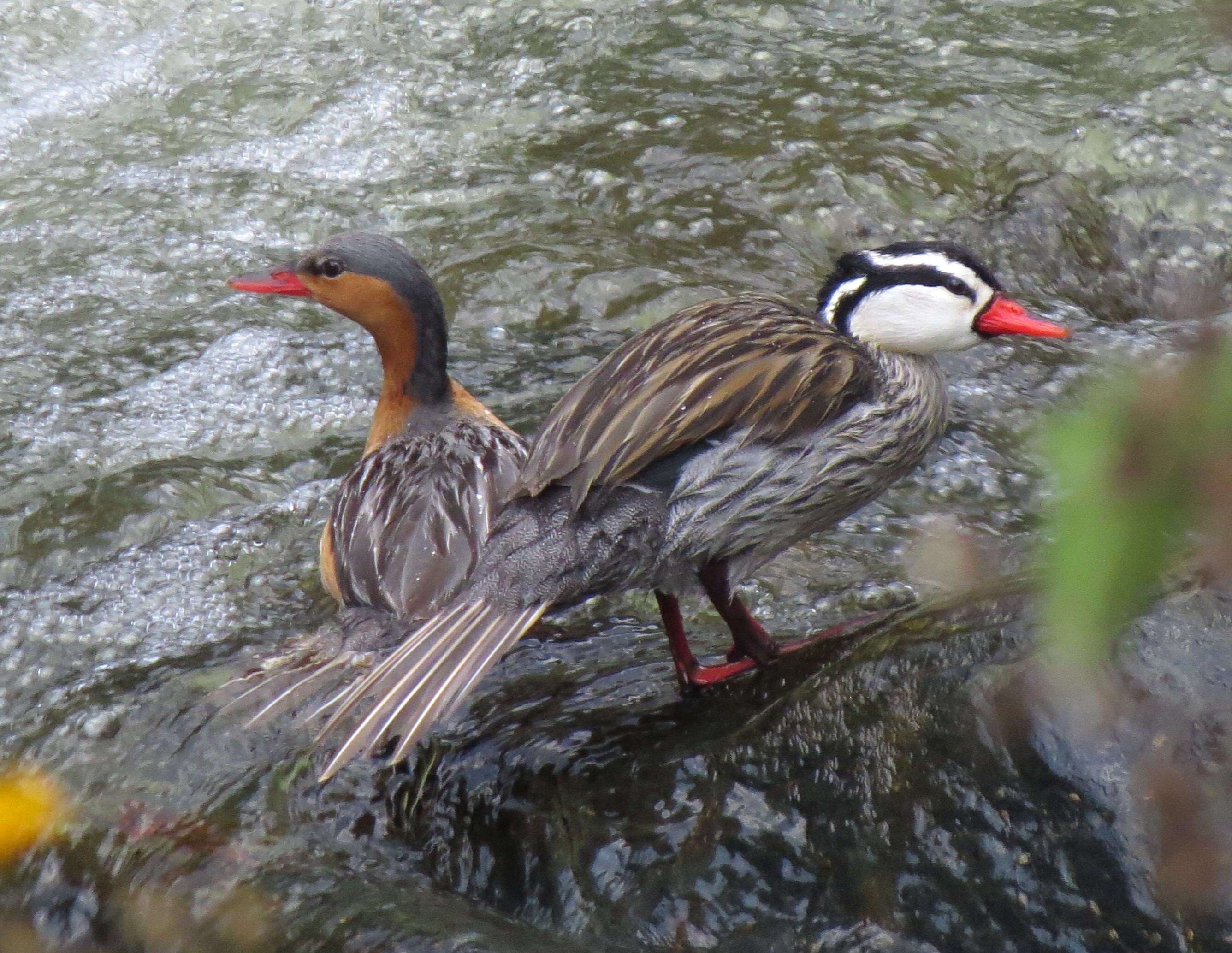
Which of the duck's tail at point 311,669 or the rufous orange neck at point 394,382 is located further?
the rufous orange neck at point 394,382

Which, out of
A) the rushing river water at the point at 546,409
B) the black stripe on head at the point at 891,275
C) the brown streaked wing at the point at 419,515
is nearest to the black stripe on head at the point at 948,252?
the black stripe on head at the point at 891,275

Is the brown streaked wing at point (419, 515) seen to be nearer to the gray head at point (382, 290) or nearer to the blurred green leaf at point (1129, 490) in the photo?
the gray head at point (382, 290)

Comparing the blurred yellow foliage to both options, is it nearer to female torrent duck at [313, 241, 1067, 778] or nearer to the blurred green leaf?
female torrent duck at [313, 241, 1067, 778]

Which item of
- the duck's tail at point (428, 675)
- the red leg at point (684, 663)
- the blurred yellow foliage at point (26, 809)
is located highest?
the duck's tail at point (428, 675)

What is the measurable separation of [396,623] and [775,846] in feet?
4.53

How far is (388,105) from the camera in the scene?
24.7ft

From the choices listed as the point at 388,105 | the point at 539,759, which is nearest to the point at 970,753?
the point at 539,759

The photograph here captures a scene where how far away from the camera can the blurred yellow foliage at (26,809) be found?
3568mm

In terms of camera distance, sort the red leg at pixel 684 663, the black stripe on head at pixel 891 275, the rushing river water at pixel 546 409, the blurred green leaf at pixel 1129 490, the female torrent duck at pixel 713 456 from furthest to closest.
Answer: the black stripe on head at pixel 891 275 < the red leg at pixel 684 663 < the female torrent duck at pixel 713 456 < the rushing river water at pixel 546 409 < the blurred green leaf at pixel 1129 490

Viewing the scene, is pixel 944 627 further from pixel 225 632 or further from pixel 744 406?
pixel 225 632

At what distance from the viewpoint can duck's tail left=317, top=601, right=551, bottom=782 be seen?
9.77ft

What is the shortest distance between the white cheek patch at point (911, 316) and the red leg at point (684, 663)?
3.66 ft

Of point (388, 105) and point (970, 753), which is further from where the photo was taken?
point (388, 105)

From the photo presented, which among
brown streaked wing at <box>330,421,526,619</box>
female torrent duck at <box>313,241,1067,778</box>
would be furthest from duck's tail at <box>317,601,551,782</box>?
brown streaked wing at <box>330,421,526,619</box>
